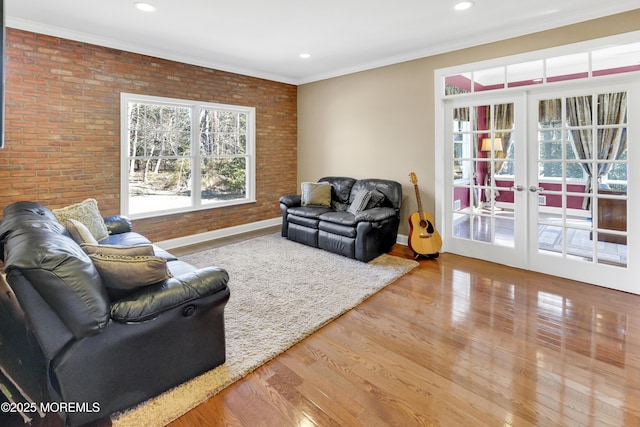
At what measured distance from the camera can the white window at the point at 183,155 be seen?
4551mm

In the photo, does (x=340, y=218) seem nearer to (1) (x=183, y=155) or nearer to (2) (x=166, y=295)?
(1) (x=183, y=155)

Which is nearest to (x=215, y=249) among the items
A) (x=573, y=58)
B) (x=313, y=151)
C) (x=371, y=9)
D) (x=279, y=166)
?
(x=279, y=166)

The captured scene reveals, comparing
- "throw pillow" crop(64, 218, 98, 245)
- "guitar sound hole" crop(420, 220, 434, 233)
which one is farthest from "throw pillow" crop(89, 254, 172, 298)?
"guitar sound hole" crop(420, 220, 434, 233)

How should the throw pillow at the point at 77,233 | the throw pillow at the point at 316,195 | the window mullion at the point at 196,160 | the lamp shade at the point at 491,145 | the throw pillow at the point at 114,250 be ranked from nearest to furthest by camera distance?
the throw pillow at the point at 114,250 < the throw pillow at the point at 77,233 < the lamp shade at the point at 491,145 < the window mullion at the point at 196,160 < the throw pillow at the point at 316,195

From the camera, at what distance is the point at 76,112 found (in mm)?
3971

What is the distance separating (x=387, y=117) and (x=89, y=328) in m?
4.51

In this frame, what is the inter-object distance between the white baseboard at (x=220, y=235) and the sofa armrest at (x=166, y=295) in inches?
125

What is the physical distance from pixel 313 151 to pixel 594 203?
166 inches

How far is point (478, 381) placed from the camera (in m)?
2.05

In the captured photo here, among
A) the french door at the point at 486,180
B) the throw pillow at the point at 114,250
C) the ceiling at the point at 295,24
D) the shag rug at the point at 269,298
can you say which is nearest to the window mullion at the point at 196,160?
the ceiling at the point at 295,24

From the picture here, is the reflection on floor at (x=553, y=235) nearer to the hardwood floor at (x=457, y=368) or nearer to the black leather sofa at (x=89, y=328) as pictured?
the hardwood floor at (x=457, y=368)

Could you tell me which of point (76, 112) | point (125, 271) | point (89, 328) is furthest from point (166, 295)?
point (76, 112)

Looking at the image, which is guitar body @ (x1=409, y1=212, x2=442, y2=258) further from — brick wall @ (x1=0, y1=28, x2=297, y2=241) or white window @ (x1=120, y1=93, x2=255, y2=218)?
brick wall @ (x1=0, y1=28, x2=297, y2=241)

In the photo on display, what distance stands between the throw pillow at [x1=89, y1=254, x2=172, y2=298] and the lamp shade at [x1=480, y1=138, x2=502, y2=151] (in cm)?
385
